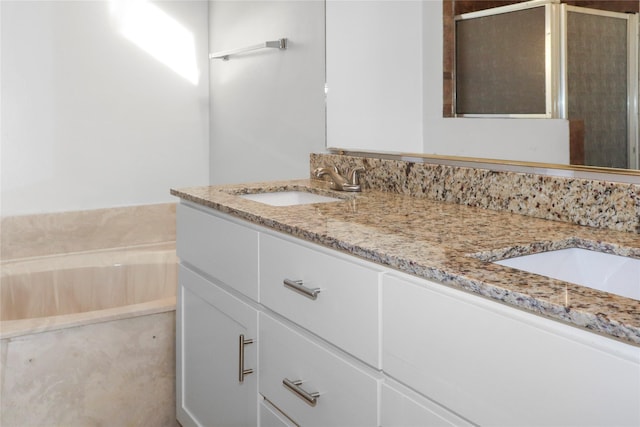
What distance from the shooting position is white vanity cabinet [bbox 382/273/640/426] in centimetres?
82

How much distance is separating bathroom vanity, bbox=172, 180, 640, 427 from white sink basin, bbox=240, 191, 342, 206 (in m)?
0.07

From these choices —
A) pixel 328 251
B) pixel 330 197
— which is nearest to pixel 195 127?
pixel 330 197

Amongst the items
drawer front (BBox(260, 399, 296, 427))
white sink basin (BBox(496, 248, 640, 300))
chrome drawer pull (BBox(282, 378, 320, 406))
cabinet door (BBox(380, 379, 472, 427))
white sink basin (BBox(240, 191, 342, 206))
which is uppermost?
white sink basin (BBox(240, 191, 342, 206))

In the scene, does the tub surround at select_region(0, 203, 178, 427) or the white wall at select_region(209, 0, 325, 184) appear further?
the white wall at select_region(209, 0, 325, 184)

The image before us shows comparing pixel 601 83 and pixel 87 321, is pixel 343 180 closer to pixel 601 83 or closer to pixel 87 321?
pixel 601 83

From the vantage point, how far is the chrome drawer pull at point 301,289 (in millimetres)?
1376

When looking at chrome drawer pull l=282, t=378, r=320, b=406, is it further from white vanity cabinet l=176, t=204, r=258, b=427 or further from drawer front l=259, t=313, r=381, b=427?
white vanity cabinet l=176, t=204, r=258, b=427

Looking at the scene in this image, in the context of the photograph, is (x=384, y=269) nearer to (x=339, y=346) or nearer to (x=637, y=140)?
(x=339, y=346)

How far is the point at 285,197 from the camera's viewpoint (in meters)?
2.21

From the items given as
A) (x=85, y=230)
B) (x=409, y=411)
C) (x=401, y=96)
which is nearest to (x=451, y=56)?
(x=401, y=96)

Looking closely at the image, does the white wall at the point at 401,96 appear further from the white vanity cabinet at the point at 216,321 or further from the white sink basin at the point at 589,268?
the white vanity cabinet at the point at 216,321

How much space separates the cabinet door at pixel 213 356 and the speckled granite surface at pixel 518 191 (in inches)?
23.6

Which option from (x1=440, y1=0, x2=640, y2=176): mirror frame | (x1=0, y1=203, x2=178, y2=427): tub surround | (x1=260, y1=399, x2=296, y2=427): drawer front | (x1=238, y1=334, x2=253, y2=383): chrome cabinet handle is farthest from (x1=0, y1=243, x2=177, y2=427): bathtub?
(x1=440, y1=0, x2=640, y2=176): mirror frame

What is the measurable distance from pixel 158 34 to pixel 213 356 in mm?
1683
